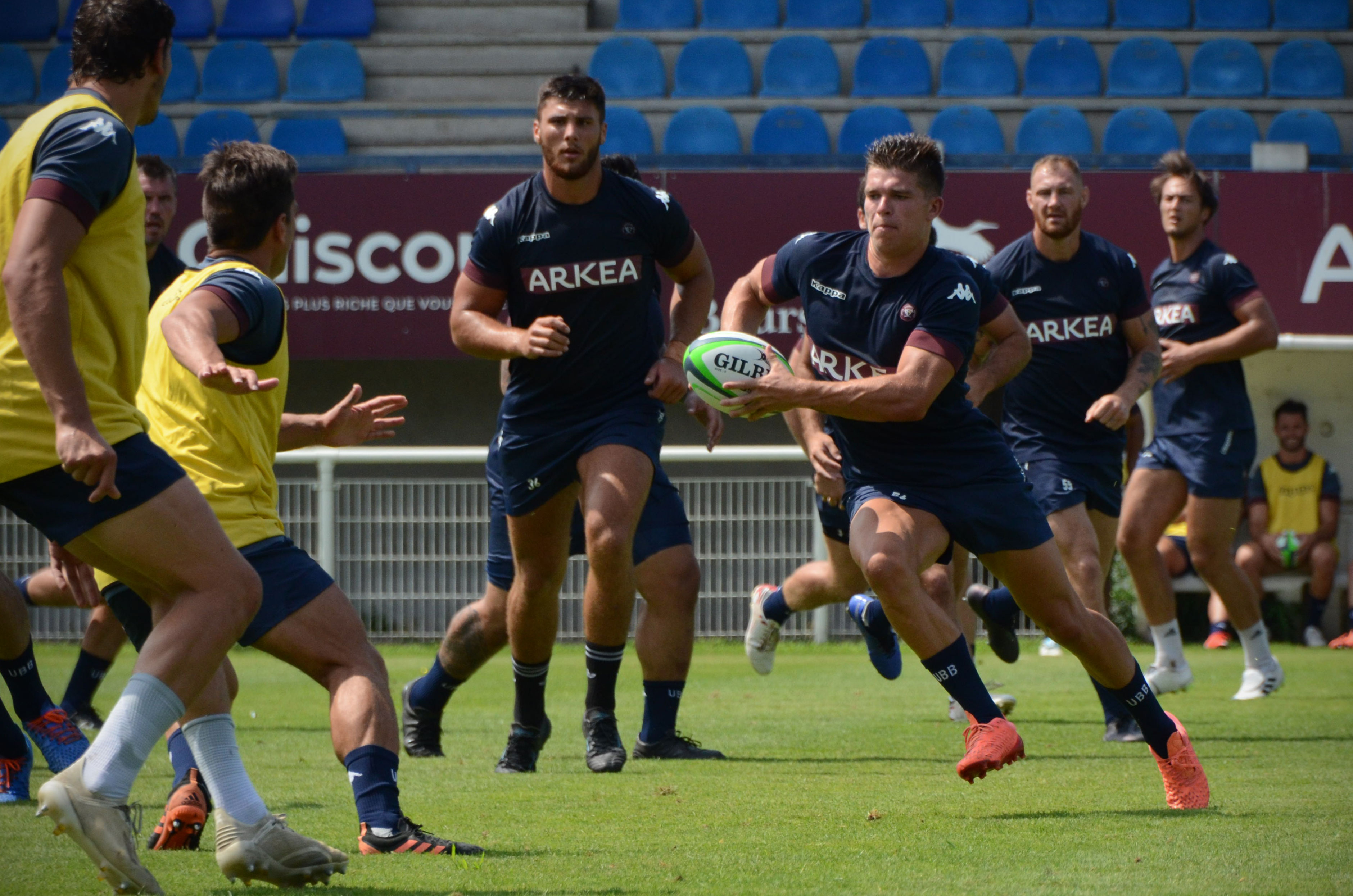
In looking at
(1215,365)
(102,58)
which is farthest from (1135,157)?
(102,58)

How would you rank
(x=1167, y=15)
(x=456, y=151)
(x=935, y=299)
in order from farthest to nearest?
(x=1167, y=15) → (x=456, y=151) → (x=935, y=299)

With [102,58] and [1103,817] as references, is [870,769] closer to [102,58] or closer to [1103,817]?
[1103,817]

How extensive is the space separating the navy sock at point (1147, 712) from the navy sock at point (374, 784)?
2.34 metres

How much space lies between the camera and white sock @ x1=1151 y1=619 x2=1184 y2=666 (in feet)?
26.8

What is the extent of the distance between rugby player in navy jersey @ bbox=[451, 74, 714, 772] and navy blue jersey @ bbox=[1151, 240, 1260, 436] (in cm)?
341

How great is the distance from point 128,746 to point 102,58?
5.29 ft

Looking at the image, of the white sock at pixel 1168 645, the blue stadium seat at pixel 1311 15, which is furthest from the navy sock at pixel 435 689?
the blue stadium seat at pixel 1311 15

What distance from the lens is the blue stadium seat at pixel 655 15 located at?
1762 centimetres

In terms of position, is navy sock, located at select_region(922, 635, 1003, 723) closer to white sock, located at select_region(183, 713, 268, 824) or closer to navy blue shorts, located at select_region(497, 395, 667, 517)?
navy blue shorts, located at select_region(497, 395, 667, 517)

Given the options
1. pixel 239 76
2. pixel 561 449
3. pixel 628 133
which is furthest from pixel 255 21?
pixel 561 449

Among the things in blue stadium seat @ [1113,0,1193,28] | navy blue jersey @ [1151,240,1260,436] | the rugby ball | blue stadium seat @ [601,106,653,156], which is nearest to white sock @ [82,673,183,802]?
the rugby ball

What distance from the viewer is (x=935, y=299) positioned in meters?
5.11

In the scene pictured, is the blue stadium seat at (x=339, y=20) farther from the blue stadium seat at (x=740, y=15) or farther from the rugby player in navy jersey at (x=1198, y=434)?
the rugby player in navy jersey at (x=1198, y=434)

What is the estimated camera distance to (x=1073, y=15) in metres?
17.2
